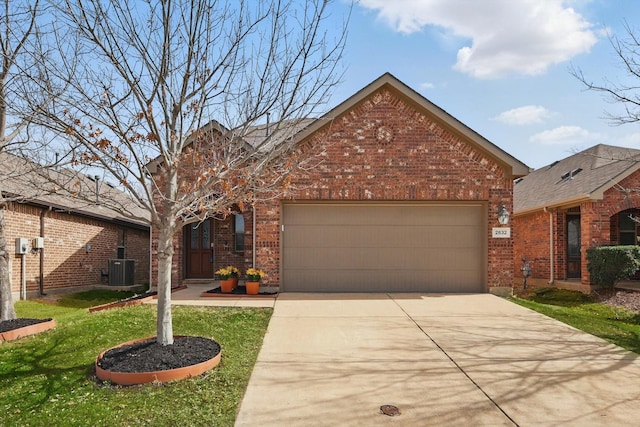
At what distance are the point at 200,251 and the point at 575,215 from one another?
1249 cm

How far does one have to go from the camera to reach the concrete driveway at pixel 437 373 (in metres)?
4.45

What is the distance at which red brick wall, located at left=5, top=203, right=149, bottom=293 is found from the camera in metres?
12.7

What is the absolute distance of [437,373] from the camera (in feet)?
18.4

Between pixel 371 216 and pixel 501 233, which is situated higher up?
pixel 371 216

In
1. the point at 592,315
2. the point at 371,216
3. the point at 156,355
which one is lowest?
the point at 592,315

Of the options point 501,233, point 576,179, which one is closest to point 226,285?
point 501,233

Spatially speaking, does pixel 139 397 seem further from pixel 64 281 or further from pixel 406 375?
pixel 64 281

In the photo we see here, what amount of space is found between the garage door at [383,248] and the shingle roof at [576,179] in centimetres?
389

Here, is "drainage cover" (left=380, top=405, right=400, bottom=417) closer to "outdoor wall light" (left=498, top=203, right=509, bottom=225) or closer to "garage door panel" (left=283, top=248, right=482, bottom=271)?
"garage door panel" (left=283, top=248, right=482, bottom=271)

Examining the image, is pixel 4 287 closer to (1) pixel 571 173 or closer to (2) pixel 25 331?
(2) pixel 25 331

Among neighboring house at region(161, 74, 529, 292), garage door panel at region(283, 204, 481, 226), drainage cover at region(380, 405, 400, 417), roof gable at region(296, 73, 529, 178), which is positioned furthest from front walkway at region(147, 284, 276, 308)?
drainage cover at region(380, 405, 400, 417)

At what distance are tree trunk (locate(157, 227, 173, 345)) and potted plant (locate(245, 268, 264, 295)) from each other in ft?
17.5

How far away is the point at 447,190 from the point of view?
39.0 ft

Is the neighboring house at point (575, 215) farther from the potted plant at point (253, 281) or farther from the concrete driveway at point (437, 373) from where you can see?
the potted plant at point (253, 281)
